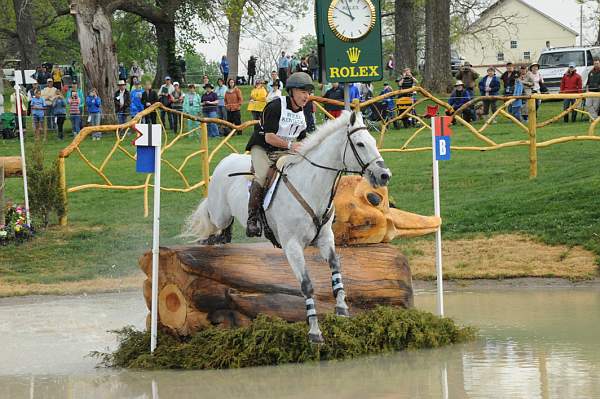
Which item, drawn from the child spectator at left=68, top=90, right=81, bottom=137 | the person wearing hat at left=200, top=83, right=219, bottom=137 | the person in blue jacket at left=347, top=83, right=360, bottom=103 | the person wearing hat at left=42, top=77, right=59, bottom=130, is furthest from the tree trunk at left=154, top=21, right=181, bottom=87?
the person in blue jacket at left=347, top=83, right=360, bottom=103

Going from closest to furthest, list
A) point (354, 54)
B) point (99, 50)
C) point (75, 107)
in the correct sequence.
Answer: point (354, 54)
point (75, 107)
point (99, 50)

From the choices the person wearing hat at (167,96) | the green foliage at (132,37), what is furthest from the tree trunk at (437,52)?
the green foliage at (132,37)

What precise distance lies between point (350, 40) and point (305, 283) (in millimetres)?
6433

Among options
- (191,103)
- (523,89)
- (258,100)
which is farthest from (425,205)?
(191,103)

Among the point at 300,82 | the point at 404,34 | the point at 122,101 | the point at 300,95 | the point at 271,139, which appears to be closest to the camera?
the point at 300,82

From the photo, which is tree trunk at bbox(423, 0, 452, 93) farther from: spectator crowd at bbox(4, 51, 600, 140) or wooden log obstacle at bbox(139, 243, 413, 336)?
wooden log obstacle at bbox(139, 243, 413, 336)

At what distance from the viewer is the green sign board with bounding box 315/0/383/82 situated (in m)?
15.2

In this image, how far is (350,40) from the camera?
50.5 feet

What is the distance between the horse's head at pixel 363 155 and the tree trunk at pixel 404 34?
120 feet

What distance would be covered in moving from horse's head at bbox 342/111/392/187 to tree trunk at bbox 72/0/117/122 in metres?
26.4

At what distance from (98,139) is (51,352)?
2039 cm

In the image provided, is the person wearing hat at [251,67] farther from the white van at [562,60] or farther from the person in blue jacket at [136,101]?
the person in blue jacket at [136,101]

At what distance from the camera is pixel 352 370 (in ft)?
31.5

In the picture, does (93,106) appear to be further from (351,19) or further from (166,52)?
(351,19)
